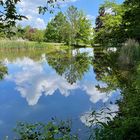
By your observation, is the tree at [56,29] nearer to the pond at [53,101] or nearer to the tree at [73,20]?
the tree at [73,20]

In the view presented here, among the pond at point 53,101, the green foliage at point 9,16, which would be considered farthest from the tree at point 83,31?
the green foliage at point 9,16

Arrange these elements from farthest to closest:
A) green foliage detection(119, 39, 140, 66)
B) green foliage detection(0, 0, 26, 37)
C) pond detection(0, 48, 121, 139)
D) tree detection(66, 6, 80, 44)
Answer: tree detection(66, 6, 80, 44)
green foliage detection(119, 39, 140, 66)
pond detection(0, 48, 121, 139)
green foliage detection(0, 0, 26, 37)

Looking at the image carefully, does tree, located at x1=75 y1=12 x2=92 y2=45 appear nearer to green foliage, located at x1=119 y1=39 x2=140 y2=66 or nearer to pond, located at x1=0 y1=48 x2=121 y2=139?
green foliage, located at x1=119 y1=39 x2=140 y2=66

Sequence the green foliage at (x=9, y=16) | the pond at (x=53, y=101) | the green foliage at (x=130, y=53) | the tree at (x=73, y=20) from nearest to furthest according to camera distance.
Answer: the green foliage at (x=9, y=16), the pond at (x=53, y=101), the green foliage at (x=130, y=53), the tree at (x=73, y=20)

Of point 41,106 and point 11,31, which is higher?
point 11,31

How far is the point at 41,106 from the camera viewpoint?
45.9ft

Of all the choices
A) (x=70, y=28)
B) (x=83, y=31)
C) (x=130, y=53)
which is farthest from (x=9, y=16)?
(x=83, y=31)

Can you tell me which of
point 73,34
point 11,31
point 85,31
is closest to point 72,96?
point 11,31

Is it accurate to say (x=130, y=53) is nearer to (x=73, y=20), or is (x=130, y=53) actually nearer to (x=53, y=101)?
(x=53, y=101)

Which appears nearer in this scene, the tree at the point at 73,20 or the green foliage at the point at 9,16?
the green foliage at the point at 9,16

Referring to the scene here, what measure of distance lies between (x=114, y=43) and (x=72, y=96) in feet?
121

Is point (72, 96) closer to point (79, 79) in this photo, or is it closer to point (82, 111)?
point (82, 111)

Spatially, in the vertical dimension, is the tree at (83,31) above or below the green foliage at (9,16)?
below

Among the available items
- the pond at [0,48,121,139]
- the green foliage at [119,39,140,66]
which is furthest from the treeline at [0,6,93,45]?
the pond at [0,48,121,139]
